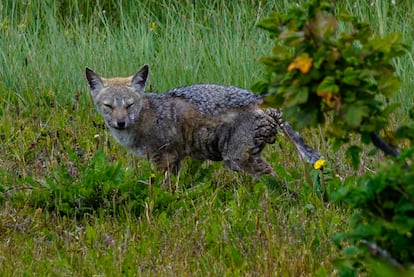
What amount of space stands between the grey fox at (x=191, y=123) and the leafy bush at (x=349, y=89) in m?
3.25

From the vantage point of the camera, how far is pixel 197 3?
34.9 feet

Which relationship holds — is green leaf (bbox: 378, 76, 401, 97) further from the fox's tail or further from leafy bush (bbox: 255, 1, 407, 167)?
the fox's tail

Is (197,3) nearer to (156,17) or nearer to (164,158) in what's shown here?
(156,17)

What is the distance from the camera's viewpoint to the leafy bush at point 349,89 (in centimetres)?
304

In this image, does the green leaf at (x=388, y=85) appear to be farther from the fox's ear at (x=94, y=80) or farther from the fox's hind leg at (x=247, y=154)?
the fox's ear at (x=94, y=80)

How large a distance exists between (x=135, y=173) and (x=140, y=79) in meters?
0.97

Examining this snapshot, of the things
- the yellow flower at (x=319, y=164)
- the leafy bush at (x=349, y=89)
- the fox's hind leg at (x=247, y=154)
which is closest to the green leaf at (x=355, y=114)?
the leafy bush at (x=349, y=89)

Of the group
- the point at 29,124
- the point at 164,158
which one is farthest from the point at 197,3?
the point at 164,158

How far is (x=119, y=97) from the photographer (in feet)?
23.9

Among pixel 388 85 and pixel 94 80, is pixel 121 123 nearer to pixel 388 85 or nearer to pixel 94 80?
pixel 94 80

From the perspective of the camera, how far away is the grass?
5176 millimetres

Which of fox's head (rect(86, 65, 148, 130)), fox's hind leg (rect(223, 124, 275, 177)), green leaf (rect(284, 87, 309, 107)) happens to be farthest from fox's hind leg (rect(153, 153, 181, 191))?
green leaf (rect(284, 87, 309, 107))

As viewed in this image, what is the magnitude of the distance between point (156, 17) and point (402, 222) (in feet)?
24.3

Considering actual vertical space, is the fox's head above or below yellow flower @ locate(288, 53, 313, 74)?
below
